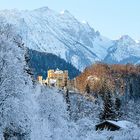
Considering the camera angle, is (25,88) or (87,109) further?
(87,109)

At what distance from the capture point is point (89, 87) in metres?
199

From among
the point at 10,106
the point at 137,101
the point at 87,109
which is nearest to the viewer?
the point at 10,106

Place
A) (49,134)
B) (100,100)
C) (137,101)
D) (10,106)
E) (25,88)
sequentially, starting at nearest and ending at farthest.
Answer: (10,106) < (25,88) < (49,134) < (100,100) < (137,101)

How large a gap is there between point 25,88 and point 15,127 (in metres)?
2.93

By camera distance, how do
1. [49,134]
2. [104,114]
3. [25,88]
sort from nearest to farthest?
[25,88] < [49,134] < [104,114]

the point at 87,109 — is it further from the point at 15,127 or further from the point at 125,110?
the point at 15,127

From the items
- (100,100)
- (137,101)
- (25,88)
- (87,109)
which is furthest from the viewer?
(137,101)

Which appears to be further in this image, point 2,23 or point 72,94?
point 72,94

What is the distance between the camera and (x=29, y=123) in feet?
118

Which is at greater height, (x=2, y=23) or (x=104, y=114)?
(x=2, y=23)

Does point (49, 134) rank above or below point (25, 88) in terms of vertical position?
below

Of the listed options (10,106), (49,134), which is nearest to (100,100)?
Answer: (49,134)

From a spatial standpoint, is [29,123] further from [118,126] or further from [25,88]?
[118,126]

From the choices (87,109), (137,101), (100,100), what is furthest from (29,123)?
(137,101)
